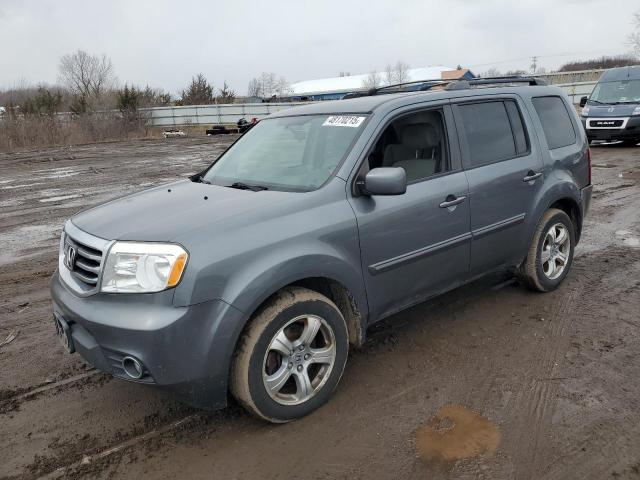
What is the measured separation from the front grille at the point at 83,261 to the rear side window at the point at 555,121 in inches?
152

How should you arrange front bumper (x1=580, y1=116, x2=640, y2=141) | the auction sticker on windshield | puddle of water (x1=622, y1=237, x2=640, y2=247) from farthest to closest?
front bumper (x1=580, y1=116, x2=640, y2=141) < puddle of water (x1=622, y1=237, x2=640, y2=247) < the auction sticker on windshield

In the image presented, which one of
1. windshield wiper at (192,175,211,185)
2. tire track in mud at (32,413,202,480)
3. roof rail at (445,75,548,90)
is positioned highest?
roof rail at (445,75,548,90)

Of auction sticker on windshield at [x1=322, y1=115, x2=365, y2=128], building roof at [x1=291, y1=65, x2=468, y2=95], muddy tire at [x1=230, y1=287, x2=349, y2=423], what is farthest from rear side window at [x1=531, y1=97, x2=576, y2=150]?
building roof at [x1=291, y1=65, x2=468, y2=95]

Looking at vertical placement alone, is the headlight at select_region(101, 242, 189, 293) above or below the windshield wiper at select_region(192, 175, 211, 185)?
below

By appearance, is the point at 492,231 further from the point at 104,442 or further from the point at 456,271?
the point at 104,442

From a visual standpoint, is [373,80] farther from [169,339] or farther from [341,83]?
[169,339]

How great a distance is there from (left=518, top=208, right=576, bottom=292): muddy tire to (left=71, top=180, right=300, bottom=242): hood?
2540 millimetres

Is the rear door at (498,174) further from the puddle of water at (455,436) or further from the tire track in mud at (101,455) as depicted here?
the tire track in mud at (101,455)

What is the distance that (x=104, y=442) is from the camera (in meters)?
3.00

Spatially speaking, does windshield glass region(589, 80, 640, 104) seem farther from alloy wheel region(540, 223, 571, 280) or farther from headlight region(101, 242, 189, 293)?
headlight region(101, 242, 189, 293)

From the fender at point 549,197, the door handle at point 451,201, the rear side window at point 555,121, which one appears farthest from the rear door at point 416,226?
the rear side window at point 555,121

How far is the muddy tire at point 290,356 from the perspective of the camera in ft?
9.37

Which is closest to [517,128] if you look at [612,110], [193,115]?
[612,110]

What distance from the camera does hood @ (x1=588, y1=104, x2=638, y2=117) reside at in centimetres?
1517
